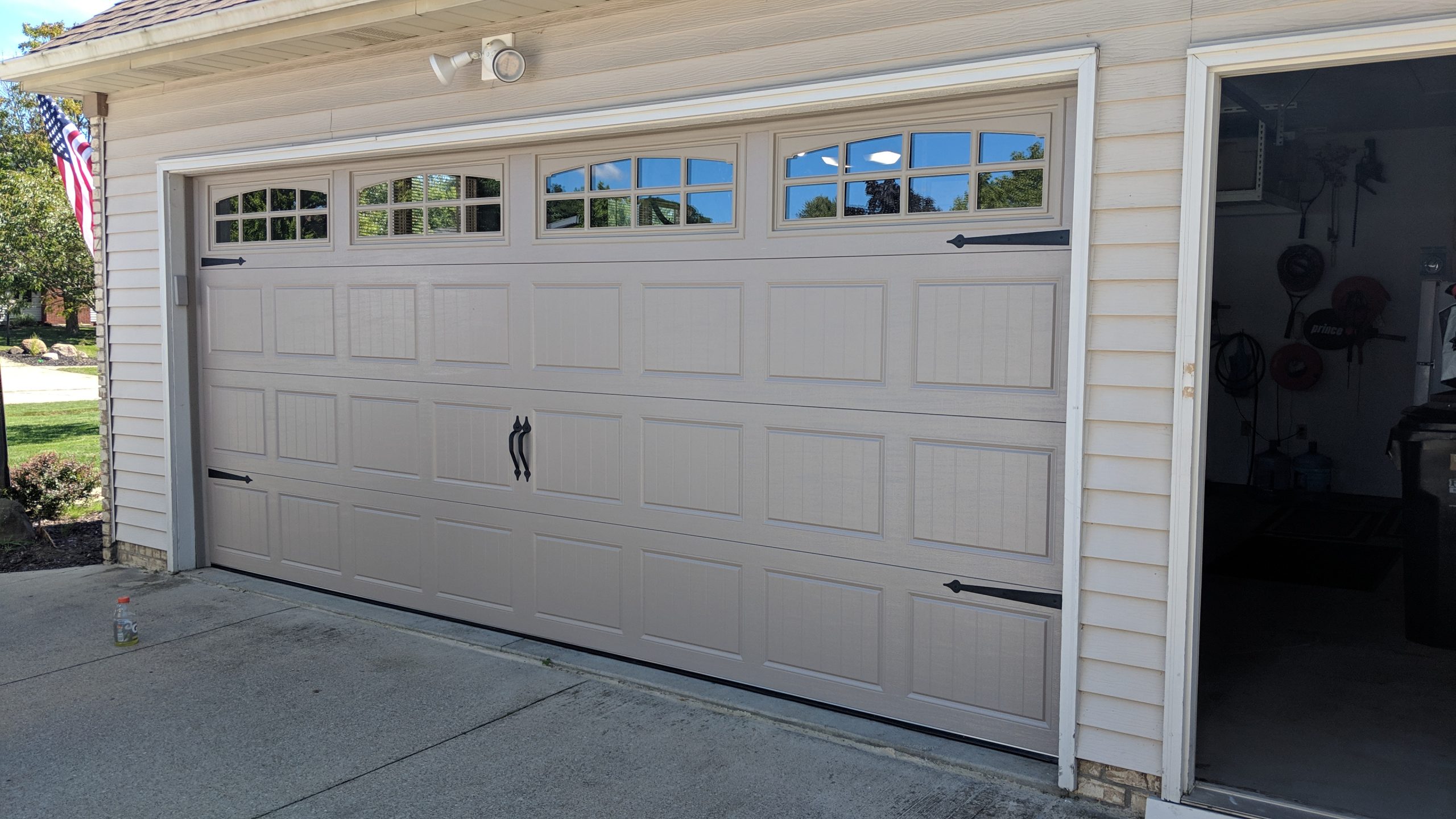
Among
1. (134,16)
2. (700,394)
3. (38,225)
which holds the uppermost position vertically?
(134,16)

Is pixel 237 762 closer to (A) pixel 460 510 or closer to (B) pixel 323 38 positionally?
(A) pixel 460 510

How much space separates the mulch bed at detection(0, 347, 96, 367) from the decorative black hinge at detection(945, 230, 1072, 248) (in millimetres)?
24226

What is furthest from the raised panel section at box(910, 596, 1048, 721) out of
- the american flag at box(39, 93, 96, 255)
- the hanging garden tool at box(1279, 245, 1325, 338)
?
the hanging garden tool at box(1279, 245, 1325, 338)

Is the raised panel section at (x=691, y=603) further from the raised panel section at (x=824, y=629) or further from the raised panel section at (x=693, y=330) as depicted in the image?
the raised panel section at (x=693, y=330)

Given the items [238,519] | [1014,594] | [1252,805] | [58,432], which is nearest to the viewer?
[1252,805]

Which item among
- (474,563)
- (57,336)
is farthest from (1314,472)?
(57,336)

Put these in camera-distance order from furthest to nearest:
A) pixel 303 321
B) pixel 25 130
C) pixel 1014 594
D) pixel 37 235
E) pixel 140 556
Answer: pixel 25 130 → pixel 37 235 → pixel 140 556 → pixel 303 321 → pixel 1014 594

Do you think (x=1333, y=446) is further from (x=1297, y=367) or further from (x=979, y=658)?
(x=979, y=658)

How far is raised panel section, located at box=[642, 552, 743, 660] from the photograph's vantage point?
4.50 meters

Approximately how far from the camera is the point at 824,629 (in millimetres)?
4227

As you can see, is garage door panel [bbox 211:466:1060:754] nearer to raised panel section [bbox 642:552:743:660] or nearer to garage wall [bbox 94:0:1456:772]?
raised panel section [bbox 642:552:743:660]

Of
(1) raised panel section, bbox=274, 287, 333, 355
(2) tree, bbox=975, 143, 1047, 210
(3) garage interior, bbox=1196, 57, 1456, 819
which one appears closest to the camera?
(2) tree, bbox=975, 143, 1047, 210

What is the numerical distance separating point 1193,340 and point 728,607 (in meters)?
2.18

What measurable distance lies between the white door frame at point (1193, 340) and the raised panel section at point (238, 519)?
5.08m
